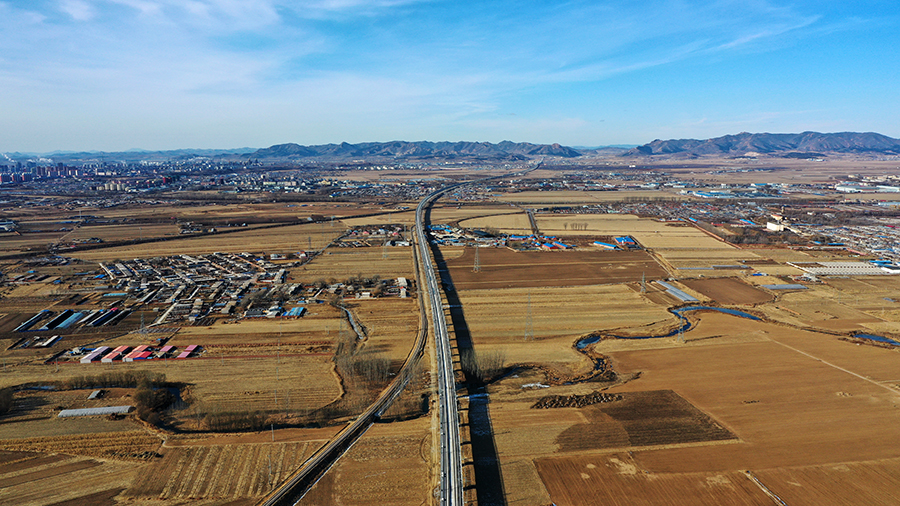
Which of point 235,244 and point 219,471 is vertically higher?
point 235,244

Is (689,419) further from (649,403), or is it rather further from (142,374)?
(142,374)

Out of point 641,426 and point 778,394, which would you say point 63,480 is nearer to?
point 641,426

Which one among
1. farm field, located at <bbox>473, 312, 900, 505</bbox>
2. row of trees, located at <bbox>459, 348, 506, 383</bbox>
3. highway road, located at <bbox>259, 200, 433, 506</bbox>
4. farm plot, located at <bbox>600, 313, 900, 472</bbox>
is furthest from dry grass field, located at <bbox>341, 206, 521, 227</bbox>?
farm field, located at <bbox>473, 312, 900, 505</bbox>

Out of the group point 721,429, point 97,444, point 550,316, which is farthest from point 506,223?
point 97,444

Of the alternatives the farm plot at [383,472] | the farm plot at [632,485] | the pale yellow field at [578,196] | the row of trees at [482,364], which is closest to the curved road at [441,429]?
the farm plot at [383,472]

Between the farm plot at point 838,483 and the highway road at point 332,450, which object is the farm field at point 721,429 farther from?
the highway road at point 332,450

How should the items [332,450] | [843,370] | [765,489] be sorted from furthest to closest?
[843,370]
[332,450]
[765,489]
